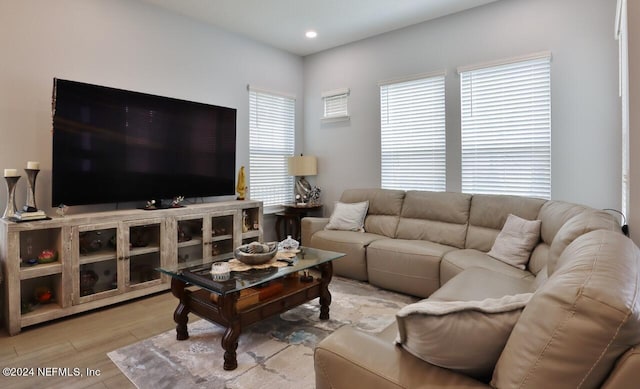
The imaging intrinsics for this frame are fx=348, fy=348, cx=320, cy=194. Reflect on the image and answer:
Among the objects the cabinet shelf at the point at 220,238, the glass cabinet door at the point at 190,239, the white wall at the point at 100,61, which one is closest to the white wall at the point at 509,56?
the white wall at the point at 100,61

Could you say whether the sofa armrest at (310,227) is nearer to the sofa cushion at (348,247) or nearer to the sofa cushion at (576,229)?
the sofa cushion at (348,247)

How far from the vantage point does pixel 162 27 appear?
3.82 m

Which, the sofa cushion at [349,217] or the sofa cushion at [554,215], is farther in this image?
the sofa cushion at [349,217]

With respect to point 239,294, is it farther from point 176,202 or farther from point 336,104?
point 336,104

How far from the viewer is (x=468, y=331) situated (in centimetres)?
103

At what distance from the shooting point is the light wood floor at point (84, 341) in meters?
2.03

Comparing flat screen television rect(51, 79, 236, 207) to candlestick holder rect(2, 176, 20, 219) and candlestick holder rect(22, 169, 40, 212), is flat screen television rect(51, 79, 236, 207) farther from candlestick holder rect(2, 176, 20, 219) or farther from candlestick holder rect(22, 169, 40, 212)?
candlestick holder rect(2, 176, 20, 219)

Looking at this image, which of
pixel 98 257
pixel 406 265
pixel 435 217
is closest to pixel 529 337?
pixel 406 265

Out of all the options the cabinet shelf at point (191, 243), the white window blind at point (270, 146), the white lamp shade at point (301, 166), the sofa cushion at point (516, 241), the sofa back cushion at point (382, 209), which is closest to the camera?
the sofa cushion at point (516, 241)

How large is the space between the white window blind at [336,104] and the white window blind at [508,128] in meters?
1.62

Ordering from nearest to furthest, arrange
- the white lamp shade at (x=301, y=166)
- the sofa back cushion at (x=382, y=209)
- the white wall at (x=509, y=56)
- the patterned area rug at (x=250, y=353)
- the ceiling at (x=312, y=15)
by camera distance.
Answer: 1. the patterned area rug at (x=250, y=353)
2. the white wall at (x=509, y=56)
3. the ceiling at (x=312, y=15)
4. the sofa back cushion at (x=382, y=209)
5. the white lamp shade at (x=301, y=166)

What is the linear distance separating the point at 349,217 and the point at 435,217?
101cm

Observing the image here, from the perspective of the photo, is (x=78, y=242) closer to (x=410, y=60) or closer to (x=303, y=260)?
(x=303, y=260)

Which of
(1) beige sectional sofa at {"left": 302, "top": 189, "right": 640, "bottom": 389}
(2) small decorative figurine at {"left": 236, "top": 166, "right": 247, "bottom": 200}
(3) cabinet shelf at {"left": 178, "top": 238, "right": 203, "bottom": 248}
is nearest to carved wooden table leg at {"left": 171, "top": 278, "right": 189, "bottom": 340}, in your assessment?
(3) cabinet shelf at {"left": 178, "top": 238, "right": 203, "bottom": 248}
